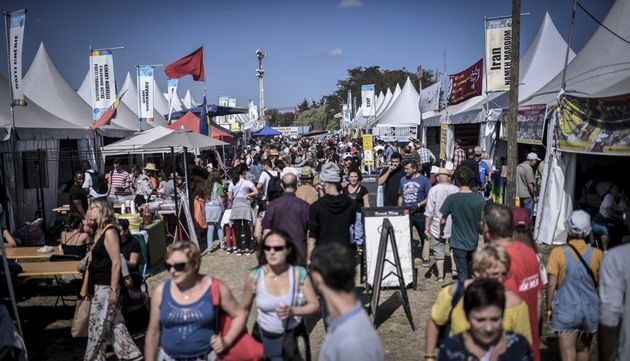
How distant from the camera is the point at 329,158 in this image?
15883mm

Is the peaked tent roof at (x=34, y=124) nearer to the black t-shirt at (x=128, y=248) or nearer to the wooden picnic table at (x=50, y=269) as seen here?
the wooden picnic table at (x=50, y=269)

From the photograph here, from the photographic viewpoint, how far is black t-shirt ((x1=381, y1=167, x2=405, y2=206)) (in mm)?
8391

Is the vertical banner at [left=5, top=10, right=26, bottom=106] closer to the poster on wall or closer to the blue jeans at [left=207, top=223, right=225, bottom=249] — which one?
the blue jeans at [left=207, top=223, right=225, bottom=249]

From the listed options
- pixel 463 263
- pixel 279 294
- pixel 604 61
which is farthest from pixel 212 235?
pixel 604 61

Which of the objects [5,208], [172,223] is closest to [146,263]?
[172,223]

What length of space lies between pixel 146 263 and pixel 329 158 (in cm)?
839

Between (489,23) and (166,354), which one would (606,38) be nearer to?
(489,23)

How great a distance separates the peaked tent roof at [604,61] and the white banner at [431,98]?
9431 mm

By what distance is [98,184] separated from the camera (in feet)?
37.5

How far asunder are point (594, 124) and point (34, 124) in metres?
12.7

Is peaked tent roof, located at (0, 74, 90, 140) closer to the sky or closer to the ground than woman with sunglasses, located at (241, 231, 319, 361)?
closer to the sky

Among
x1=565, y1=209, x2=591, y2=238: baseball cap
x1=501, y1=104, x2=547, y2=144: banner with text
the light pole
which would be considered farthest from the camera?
the light pole

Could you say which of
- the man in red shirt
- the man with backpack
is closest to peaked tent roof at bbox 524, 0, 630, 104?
the man with backpack

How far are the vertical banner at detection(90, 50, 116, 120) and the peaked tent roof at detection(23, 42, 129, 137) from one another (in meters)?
0.84
